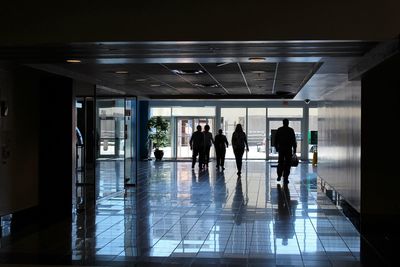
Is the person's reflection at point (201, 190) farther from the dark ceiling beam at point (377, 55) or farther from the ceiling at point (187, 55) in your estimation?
the dark ceiling beam at point (377, 55)

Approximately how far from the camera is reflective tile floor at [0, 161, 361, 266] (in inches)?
240

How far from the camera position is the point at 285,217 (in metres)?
8.83

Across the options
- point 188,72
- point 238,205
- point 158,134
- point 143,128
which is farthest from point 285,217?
point 143,128

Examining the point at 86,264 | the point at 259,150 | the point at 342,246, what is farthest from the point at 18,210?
the point at 259,150

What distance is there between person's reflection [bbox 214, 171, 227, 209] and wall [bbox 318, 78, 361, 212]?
2.27 m

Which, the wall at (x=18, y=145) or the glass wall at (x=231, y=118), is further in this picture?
the glass wall at (x=231, y=118)

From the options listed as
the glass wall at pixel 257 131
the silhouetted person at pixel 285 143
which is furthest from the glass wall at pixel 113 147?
the glass wall at pixel 257 131

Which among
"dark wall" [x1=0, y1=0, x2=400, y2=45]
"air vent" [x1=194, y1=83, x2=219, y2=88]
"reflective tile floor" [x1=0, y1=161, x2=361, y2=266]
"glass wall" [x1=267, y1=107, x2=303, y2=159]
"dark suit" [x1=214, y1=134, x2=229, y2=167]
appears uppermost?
"air vent" [x1=194, y1=83, x2=219, y2=88]

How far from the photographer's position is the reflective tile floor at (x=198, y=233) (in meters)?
6.11

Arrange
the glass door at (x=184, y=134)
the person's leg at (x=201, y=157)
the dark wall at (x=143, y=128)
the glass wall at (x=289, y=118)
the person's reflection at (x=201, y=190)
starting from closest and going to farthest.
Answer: the person's reflection at (x=201, y=190) < the person's leg at (x=201, y=157) < the glass wall at (x=289, y=118) < the dark wall at (x=143, y=128) < the glass door at (x=184, y=134)

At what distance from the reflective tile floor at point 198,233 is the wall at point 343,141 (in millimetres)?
489

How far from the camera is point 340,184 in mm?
10117

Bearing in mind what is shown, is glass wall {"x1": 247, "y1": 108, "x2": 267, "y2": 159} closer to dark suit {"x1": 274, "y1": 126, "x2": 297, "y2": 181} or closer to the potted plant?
the potted plant

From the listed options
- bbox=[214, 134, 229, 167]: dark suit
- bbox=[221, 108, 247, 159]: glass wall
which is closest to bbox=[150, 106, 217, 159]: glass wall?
bbox=[221, 108, 247, 159]: glass wall
